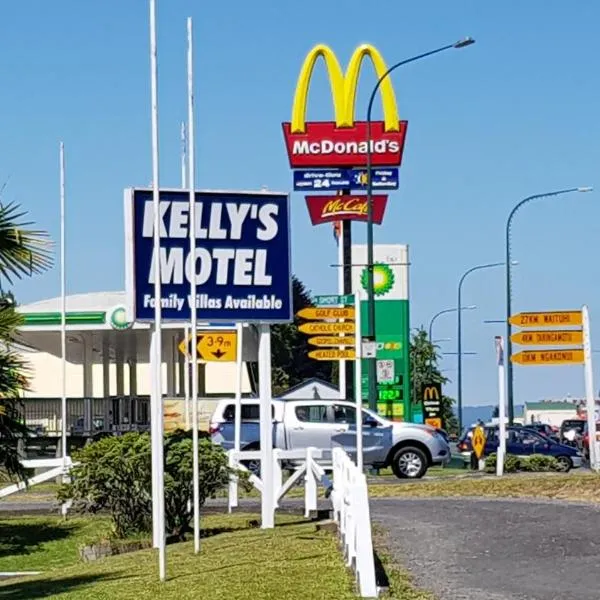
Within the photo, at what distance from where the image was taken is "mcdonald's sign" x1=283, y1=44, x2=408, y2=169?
1800 inches

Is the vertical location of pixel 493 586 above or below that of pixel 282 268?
below

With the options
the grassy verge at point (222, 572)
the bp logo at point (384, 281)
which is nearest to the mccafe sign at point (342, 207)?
the bp logo at point (384, 281)

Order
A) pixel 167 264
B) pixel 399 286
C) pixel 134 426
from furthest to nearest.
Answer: pixel 399 286 → pixel 134 426 → pixel 167 264

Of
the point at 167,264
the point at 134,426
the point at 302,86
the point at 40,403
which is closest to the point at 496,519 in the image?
the point at 167,264

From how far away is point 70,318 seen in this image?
4212cm

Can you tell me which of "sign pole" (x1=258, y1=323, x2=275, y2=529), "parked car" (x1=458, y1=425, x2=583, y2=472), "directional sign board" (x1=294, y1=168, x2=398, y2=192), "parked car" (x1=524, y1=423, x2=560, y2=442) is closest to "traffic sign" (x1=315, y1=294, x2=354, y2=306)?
"sign pole" (x1=258, y1=323, x2=275, y2=529)

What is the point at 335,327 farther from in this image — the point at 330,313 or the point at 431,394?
the point at 431,394

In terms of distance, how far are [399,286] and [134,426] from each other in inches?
580

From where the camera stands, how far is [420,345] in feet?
265

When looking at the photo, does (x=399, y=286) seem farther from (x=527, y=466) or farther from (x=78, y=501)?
(x=78, y=501)

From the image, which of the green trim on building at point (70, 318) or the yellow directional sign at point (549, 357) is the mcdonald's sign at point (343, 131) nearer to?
the green trim on building at point (70, 318)

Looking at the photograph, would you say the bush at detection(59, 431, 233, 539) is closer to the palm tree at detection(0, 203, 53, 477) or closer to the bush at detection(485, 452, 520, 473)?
the palm tree at detection(0, 203, 53, 477)

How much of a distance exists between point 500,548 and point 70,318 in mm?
29688

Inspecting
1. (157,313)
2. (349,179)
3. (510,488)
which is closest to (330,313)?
(510,488)
